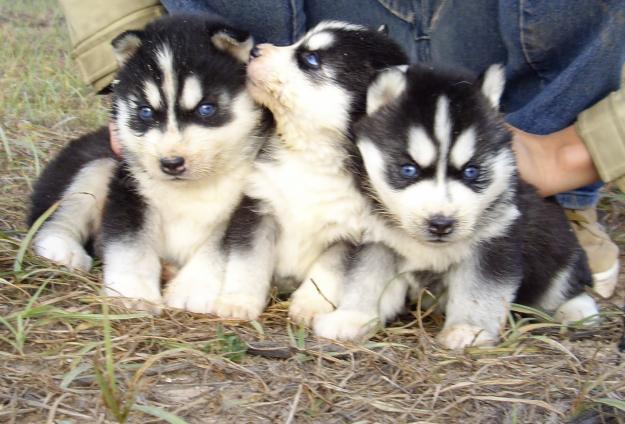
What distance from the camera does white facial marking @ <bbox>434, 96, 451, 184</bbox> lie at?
2.99 meters

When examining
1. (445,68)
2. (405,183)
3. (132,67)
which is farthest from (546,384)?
(132,67)

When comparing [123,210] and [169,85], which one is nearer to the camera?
[169,85]

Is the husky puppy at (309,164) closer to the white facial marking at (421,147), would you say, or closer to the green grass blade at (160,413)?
the white facial marking at (421,147)

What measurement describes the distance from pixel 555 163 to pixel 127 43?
2.03 m

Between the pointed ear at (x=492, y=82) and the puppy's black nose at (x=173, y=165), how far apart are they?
125 centimetres

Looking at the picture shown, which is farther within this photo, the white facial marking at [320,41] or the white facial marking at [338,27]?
the white facial marking at [338,27]

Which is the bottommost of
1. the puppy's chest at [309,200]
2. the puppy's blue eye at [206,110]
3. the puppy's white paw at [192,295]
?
the puppy's white paw at [192,295]

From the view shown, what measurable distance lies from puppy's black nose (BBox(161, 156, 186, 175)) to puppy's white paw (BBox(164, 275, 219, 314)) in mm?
497

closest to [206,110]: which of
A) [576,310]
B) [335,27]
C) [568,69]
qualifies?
[335,27]

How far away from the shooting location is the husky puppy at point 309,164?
10.9 ft

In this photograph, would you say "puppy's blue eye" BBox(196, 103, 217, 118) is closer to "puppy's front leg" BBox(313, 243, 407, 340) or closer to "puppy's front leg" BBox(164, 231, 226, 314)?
"puppy's front leg" BBox(164, 231, 226, 314)

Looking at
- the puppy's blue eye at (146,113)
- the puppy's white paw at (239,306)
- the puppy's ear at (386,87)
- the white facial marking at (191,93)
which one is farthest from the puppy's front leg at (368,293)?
the puppy's blue eye at (146,113)

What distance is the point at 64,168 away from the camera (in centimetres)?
392

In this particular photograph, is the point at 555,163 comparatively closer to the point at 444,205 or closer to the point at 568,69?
the point at 568,69
